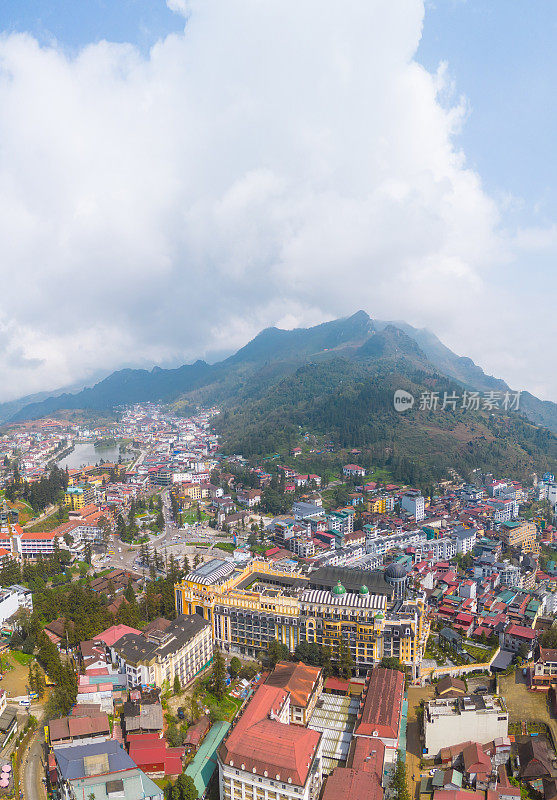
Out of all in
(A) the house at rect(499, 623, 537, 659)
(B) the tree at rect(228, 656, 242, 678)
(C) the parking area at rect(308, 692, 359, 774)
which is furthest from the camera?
(A) the house at rect(499, 623, 537, 659)

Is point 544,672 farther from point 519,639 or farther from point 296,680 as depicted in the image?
point 296,680

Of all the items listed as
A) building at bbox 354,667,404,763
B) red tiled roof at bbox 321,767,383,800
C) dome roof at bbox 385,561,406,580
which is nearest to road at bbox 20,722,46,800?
red tiled roof at bbox 321,767,383,800

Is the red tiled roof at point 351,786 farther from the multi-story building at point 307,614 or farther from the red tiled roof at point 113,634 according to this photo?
the red tiled roof at point 113,634

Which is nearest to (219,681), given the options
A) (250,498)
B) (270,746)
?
(270,746)

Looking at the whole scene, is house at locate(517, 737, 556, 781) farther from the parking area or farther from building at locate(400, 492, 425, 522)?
building at locate(400, 492, 425, 522)

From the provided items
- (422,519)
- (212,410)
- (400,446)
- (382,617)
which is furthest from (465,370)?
(382,617)

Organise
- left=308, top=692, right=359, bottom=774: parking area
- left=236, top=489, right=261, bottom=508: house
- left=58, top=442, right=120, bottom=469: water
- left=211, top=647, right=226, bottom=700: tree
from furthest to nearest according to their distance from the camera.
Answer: left=58, top=442, right=120, bottom=469: water, left=236, top=489, right=261, bottom=508: house, left=211, top=647, right=226, bottom=700: tree, left=308, top=692, right=359, bottom=774: parking area

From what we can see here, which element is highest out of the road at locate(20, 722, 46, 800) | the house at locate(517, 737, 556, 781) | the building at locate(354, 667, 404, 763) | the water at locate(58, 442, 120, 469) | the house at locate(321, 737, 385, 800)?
the water at locate(58, 442, 120, 469)
